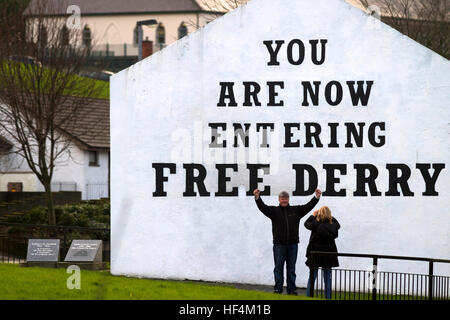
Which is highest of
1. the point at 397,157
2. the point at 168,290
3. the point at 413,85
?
the point at 413,85

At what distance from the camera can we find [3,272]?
67.5 ft

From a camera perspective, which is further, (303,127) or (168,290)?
(303,127)

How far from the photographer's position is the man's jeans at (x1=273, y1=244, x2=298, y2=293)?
1945cm

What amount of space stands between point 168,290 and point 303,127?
21.2 ft

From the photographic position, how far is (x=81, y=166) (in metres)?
52.1

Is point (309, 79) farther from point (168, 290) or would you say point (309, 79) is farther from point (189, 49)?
point (168, 290)

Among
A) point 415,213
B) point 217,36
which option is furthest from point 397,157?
point 217,36

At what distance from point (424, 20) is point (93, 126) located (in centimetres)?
1925

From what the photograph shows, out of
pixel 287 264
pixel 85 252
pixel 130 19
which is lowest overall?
pixel 85 252

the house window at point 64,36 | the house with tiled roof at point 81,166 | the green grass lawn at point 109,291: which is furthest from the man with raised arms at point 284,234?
the house with tiled roof at point 81,166

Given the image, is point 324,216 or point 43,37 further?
point 43,37

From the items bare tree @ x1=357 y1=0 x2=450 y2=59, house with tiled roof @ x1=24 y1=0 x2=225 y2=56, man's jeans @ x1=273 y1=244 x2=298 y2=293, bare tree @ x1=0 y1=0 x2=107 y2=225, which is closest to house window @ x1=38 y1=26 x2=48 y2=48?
bare tree @ x1=0 y1=0 x2=107 y2=225

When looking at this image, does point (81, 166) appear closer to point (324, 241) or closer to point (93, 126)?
point (93, 126)

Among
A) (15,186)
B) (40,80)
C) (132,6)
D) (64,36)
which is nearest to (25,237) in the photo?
(40,80)
